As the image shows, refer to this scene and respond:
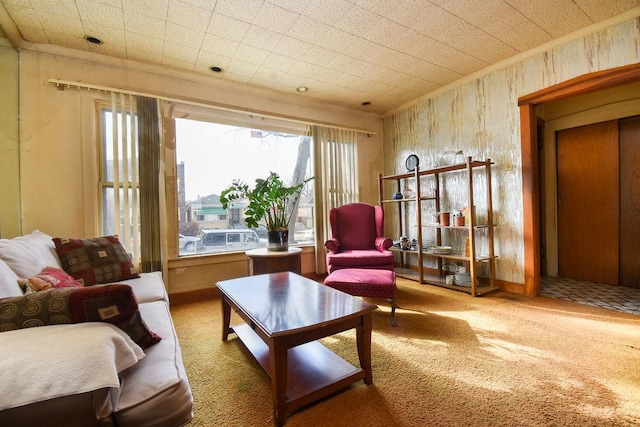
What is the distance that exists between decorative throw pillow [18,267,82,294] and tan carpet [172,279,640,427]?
2.75 feet

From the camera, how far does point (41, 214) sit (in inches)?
Answer: 96.8

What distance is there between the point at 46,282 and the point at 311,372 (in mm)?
1332

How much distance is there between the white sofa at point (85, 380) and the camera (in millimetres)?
621

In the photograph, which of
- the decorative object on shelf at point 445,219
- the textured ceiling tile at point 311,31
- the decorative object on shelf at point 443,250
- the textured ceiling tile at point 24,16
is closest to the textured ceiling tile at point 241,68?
the textured ceiling tile at point 311,31

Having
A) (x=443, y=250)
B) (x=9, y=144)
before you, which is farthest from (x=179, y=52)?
(x=443, y=250)

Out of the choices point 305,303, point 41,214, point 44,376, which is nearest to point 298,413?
point 305,303

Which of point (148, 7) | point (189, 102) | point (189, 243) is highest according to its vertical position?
point (148, 7)

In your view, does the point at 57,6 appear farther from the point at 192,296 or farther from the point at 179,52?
the point at 192,296

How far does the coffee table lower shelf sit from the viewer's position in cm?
128

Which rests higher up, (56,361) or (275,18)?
(275,18)

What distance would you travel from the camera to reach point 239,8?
2.08 m

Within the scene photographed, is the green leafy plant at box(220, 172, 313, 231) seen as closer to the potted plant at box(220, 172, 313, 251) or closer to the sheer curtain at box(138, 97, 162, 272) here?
the potted plant at box(220, 172, 313, 251)

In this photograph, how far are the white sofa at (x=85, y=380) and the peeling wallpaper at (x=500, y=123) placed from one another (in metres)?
3.40

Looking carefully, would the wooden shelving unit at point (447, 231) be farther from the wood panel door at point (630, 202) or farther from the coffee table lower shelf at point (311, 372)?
the coffee table lower shelf at point (311, 372)
